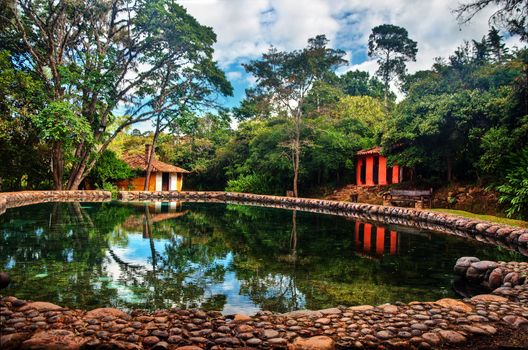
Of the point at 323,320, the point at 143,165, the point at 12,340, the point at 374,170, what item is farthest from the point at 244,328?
the point at 143,165

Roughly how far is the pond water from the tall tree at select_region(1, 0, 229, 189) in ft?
31.5

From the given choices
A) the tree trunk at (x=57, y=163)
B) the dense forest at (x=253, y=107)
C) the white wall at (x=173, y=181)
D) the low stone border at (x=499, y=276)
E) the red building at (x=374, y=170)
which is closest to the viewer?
the low stone border at (x=499, y=276)

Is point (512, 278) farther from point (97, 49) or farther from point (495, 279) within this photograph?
point (97, 49)

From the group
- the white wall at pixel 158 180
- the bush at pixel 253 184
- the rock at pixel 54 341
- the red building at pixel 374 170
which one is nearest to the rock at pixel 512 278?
the rock at pixel 54 341

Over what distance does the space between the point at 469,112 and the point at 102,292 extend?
13.7m

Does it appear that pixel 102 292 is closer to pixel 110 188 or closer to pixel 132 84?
pixel 132 84

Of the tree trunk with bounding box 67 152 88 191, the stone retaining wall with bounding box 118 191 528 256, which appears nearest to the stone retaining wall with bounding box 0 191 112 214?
the tree trunk with bounding box 67 152 88 191

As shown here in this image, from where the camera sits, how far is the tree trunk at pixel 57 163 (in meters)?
18.2

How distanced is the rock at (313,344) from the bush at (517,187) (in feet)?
33.4

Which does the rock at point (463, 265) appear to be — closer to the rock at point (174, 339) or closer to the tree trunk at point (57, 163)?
the rock at point (174, 339)

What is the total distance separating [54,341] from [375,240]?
23.9ft

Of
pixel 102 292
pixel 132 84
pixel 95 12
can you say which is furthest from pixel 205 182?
pixel 102 292

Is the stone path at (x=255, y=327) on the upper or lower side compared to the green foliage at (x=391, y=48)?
lower

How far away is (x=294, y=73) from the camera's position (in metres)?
20.0
